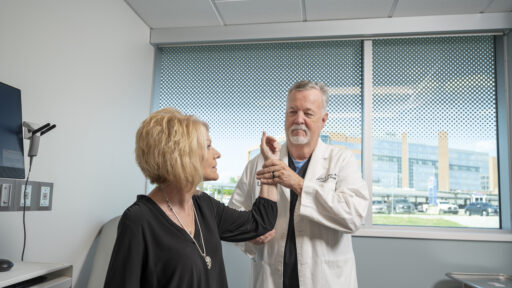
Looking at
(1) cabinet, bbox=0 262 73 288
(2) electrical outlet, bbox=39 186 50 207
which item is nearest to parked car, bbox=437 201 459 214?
(1) cabinet, bbox=0 262 73 288

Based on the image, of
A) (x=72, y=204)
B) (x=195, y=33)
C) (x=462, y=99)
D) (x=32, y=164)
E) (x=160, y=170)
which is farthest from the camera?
(x=195, y=33)

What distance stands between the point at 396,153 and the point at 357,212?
161 centimetres

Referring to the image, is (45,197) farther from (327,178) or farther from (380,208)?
(380,208)

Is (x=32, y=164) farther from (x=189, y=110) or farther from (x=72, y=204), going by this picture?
(x=189, y=110)

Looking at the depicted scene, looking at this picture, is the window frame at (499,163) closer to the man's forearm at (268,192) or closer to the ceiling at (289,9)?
the ceiling at (289,9)

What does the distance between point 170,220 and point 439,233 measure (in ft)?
7.59

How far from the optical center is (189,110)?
334 centimetres

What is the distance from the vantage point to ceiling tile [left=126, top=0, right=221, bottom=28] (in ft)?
9.39

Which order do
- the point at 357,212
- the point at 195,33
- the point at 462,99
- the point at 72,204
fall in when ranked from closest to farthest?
1. the point at 357,212
2. the point at 72,204
3. the point at 462,99
4. the point at 195,33

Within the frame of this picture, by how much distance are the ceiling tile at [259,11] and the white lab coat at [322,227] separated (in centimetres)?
152

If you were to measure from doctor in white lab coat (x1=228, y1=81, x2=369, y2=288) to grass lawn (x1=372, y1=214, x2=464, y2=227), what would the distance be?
1.37 m

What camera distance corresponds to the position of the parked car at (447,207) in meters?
2.90

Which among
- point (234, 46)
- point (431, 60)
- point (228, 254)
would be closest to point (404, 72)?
point (431, 60)

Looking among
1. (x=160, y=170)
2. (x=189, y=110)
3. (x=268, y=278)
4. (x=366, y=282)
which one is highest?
(x=189, y=110)
